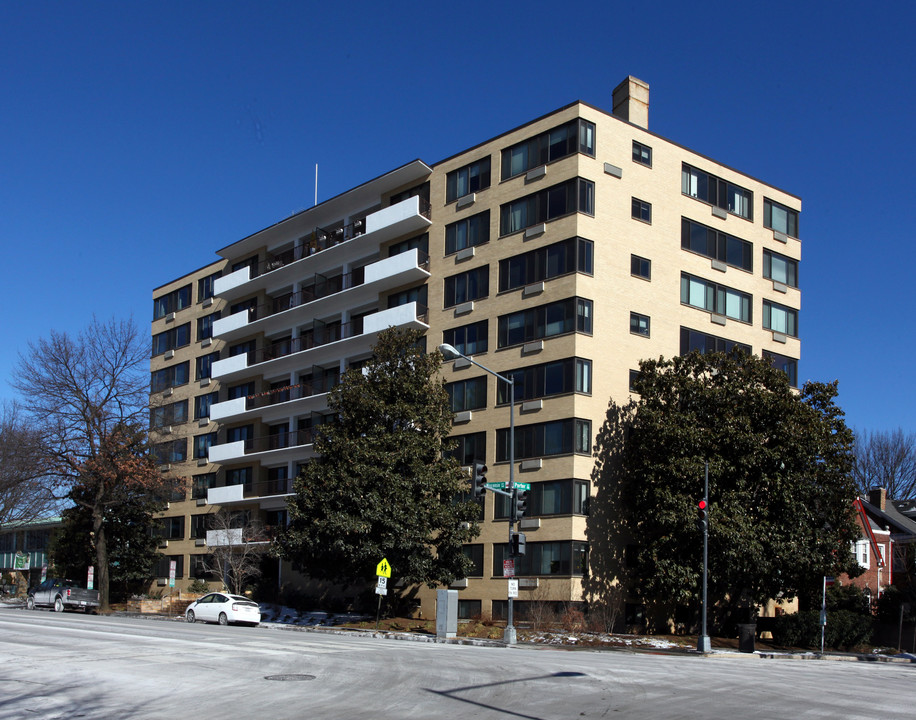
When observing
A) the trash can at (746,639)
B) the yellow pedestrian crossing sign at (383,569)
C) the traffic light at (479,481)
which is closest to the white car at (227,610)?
the yellow pedestrian crossing sign at (383,569)

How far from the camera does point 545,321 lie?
43125 mm

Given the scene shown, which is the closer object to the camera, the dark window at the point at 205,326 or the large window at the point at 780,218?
the large window at the point at 780,218

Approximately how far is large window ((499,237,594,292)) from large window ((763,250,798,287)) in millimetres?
12911

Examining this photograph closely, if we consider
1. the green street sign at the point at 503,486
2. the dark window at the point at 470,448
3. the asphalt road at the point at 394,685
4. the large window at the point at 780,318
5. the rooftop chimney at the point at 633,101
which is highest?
the rooftop chimney at the point at 633,101

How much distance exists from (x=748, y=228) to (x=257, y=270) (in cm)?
3129

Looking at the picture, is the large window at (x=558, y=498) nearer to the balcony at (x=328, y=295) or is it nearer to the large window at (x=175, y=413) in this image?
the balcony at (x=328, y=295)

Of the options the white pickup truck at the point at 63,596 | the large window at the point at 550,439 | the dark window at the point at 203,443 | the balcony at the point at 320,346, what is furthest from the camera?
the dark window at the point at 203,443

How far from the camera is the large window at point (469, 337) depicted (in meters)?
46.1

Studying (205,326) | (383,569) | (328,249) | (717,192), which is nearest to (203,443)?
(205,326)

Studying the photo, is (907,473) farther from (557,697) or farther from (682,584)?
(557,697)

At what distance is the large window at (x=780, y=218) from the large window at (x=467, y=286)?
627 inches

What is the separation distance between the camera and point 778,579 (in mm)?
38469

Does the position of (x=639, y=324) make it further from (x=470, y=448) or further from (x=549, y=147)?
(x=470, y=448)

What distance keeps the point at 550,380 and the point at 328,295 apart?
60.0 feet
